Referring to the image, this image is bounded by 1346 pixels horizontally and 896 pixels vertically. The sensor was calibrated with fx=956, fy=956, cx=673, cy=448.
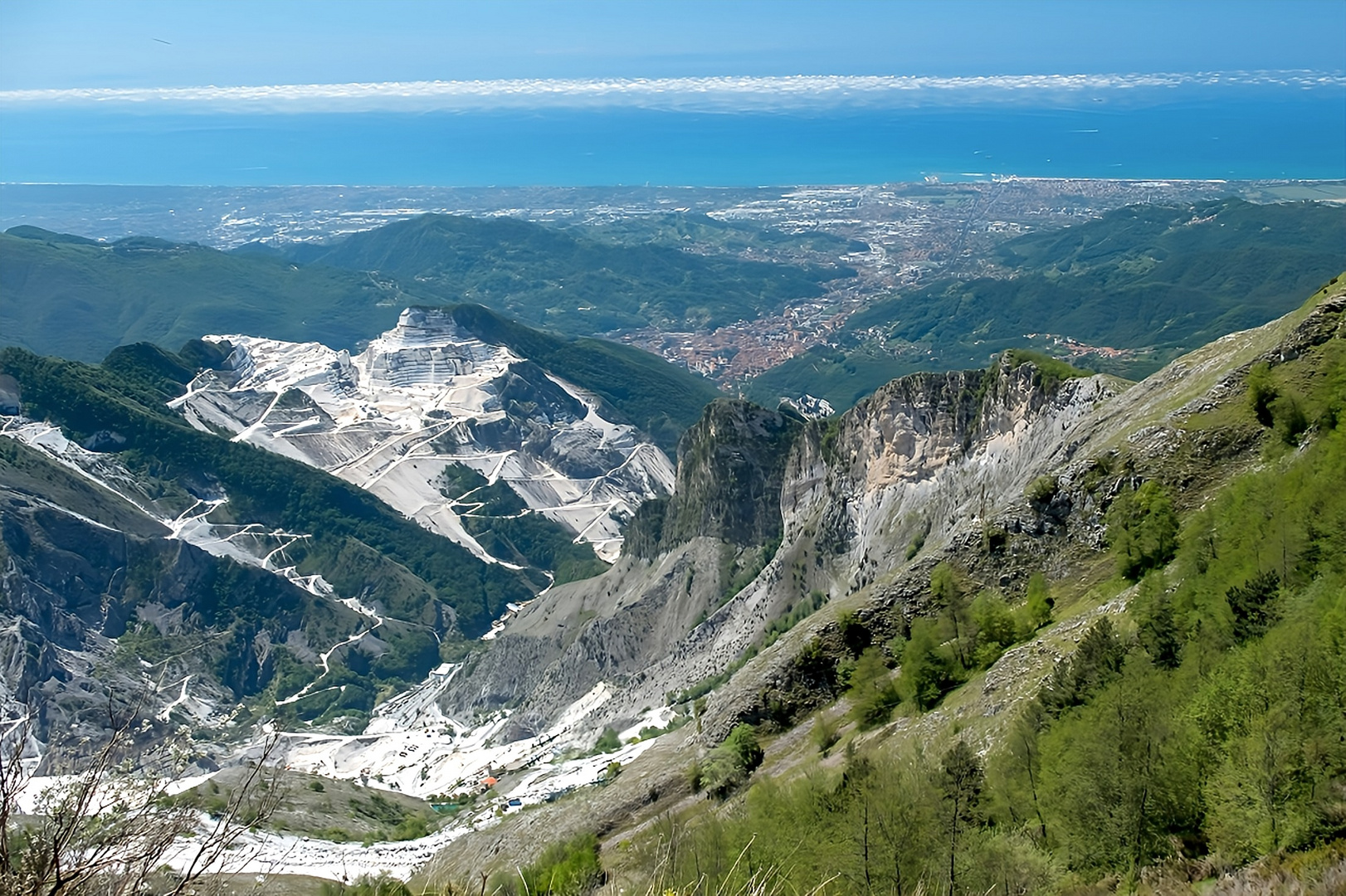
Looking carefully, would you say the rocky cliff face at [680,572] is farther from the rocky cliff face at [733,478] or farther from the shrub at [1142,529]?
the shrub at [1142,529]

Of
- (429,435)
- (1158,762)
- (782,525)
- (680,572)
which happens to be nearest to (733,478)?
(782,525)

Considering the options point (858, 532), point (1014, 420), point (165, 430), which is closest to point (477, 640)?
point (165, 430)

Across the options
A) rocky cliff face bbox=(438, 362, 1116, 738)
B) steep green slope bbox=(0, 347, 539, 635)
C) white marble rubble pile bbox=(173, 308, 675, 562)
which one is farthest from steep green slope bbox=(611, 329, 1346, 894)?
white marble rubble pile bbox=(173, 308, 675, 562)

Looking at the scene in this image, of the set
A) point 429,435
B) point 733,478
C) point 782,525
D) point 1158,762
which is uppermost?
point 1158,762

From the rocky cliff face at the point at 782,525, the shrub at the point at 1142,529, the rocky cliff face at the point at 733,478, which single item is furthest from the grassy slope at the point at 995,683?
the rocky cliff face at the point at 733,478

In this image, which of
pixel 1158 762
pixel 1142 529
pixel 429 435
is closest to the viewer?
pixel 1158 762

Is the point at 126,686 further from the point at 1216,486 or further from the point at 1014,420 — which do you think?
the point at 1216,486

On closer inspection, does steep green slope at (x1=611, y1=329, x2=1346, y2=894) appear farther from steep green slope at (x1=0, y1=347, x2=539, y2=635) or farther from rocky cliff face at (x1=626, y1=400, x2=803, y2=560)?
steep green slope at (x1=0, y1=347, x2=539, y2=635)

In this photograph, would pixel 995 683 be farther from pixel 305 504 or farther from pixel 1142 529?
pixel 305 504
